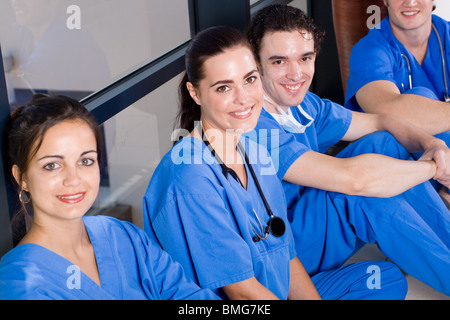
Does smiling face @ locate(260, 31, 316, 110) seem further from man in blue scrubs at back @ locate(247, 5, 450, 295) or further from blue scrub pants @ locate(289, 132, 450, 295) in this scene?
blue scrub pants @ locate(289, 132, 450, 295)

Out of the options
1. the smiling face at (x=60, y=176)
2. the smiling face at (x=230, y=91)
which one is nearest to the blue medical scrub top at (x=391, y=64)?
the smiling face at (x=230, y=91)

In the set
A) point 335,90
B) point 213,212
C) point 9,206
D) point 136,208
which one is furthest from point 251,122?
point 335,90

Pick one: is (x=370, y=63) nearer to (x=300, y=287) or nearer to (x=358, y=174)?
(x=358, y=174)

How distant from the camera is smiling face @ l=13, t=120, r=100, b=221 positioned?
1146 mm

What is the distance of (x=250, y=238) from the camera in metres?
1.43

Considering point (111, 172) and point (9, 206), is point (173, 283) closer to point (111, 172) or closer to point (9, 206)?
point (9, 206)

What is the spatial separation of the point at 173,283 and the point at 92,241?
190 mm

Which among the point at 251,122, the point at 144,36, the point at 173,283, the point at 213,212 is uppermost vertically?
the point at 144,36

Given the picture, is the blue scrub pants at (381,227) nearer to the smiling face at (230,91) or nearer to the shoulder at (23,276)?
the smiling face at (230,91)

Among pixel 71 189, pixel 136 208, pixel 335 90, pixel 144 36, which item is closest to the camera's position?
pixel 71 189

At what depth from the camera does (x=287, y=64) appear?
71.9 inches

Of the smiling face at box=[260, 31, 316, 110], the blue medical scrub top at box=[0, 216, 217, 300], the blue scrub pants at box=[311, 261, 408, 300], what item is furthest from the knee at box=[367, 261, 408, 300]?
the blue medical scrub top at box=[0, 216, 217, 300]

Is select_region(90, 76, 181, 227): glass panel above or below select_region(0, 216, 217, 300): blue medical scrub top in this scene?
above

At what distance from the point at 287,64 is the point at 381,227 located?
0.54m
